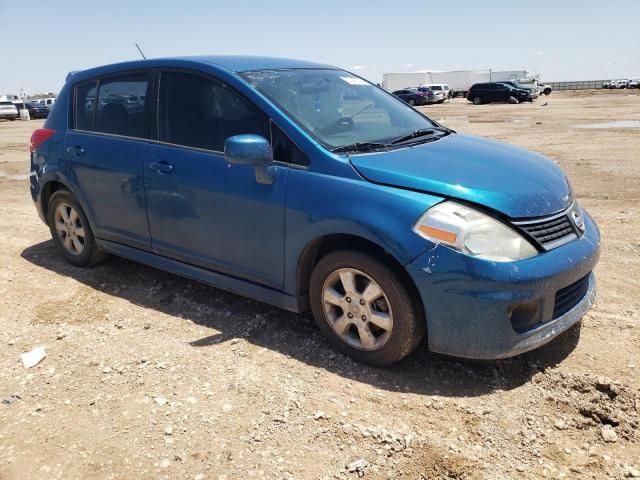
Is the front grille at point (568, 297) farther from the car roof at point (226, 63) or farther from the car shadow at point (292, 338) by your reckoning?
the car roof at point (226, 63)

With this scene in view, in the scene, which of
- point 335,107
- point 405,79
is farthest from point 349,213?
point 405,79

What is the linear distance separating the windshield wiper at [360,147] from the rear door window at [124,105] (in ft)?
5.51

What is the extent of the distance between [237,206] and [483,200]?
153cm

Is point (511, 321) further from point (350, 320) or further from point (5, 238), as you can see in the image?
point (5, 238)

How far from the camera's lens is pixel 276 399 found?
288 cm

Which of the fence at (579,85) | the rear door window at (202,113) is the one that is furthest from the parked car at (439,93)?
the rear door window at (202,113)

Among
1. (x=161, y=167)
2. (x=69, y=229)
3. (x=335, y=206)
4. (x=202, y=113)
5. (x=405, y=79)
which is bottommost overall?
(x=69, y=229)

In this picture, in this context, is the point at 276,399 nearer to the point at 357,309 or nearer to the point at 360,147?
the point at 357,309

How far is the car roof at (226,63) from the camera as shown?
3768mm

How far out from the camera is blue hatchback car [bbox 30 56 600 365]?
274 centimetres

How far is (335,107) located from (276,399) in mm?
1958

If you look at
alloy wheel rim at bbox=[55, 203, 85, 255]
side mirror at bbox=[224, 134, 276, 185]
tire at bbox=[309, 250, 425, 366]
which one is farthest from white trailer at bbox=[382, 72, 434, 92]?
tire at bbox=[309, 250, 425, 366]

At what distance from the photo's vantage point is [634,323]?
11.7ft

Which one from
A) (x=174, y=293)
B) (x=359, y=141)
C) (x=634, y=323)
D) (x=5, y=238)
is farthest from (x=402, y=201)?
(x=5, y=238)
